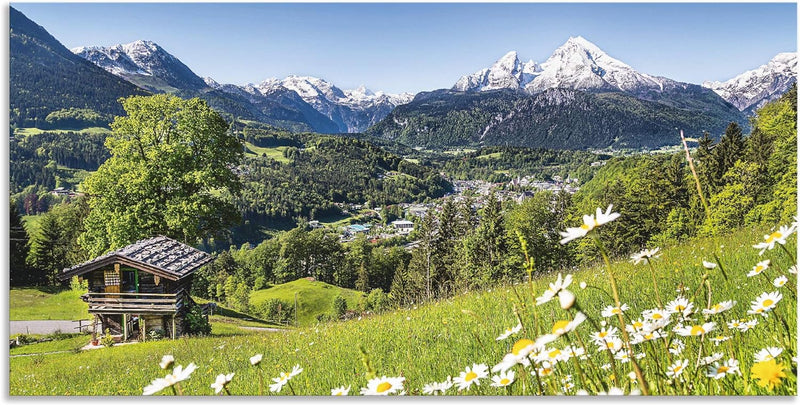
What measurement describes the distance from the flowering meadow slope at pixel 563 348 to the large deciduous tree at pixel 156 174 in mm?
8074

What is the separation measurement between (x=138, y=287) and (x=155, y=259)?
1.04 m

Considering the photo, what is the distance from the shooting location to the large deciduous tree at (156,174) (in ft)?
43.5

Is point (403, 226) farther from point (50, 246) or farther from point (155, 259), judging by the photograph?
point (155, 259)

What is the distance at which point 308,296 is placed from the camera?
51500 millimetres

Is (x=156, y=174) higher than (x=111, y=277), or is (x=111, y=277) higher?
(x=156, y=174)

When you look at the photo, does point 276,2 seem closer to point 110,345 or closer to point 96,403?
point 96,403

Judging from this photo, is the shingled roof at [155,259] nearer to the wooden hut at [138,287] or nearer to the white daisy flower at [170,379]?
the wooden hut at [138,287]

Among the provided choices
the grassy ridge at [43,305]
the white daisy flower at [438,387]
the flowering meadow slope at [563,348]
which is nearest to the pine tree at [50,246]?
the grassy ridge at [43,305]

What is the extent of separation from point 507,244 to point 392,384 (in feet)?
123

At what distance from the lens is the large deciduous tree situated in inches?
522

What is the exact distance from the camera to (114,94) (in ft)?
84.3

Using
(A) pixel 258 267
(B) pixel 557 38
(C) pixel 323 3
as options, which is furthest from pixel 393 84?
(A) pixel 258 267

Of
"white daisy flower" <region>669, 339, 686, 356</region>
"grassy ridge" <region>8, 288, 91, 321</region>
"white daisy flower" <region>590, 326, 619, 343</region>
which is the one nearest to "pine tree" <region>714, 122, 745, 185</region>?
"white daisy flower" <region>669, 339, 686, 356</region>

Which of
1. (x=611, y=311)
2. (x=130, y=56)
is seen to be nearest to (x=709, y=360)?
(x=611, y=311)
